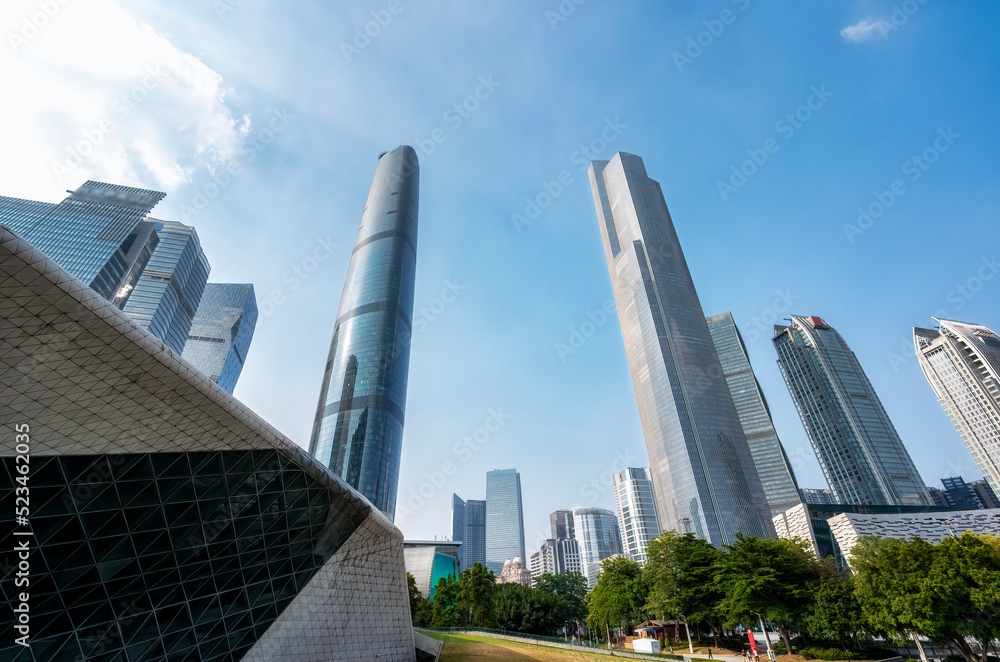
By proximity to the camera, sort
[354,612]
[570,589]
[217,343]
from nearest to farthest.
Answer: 1. [354,612]
2. [570,589]
3. [217,343]

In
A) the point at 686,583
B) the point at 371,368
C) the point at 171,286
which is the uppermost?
the point at 171,286

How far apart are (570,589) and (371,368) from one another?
88.3 metres

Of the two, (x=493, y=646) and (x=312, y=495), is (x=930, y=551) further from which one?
(x=312, y=495)

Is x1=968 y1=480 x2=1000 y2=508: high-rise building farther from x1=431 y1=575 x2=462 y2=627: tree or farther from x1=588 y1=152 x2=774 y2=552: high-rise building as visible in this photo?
x1=431 y1=575 x2=462 y2=627: tree

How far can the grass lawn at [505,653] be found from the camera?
112ft

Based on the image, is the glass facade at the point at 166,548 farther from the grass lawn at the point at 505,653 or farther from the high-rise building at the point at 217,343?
the high-rise building at the point at 217,343

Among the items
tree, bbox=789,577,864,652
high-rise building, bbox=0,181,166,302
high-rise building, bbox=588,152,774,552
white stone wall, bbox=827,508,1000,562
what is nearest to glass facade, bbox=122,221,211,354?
high-rise building, bbox=0,181,166,302

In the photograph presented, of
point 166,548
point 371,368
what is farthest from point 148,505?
point 371,368

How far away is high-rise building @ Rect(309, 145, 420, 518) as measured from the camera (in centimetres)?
13338

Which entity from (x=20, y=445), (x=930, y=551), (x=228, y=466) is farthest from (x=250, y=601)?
(x=930, y=551)

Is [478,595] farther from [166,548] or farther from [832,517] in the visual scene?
[832,517]

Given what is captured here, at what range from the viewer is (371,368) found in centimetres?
14300

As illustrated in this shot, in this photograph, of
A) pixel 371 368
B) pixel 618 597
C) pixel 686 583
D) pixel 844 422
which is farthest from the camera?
pixel 844 422

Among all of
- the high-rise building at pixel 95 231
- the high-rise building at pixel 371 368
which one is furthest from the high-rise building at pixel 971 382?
the high-rise building at pixel 95 231
